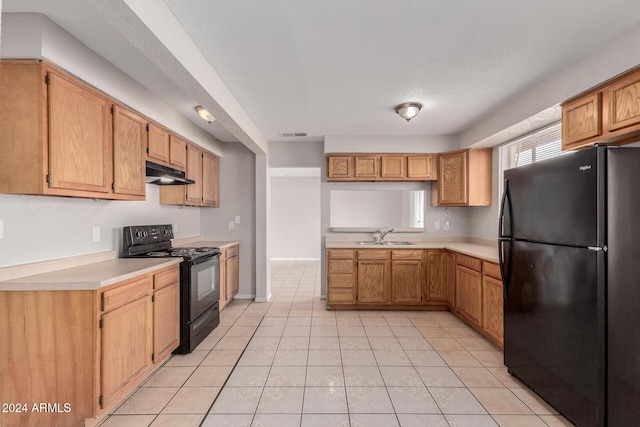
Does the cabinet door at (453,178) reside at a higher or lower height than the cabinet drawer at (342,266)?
higher

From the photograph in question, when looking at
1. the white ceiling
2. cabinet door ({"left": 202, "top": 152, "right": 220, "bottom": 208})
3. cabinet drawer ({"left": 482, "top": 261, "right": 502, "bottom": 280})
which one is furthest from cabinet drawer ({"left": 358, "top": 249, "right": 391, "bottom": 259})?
cabinet door ({"left": 202, "top": 152, "right": 220, "bottom": 208})

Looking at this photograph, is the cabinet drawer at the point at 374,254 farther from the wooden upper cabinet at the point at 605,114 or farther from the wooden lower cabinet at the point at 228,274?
the wooden upper cabinet at the point at 605,114

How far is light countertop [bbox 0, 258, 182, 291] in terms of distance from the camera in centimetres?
177

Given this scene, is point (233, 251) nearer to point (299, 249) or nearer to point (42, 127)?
point (42, 127)

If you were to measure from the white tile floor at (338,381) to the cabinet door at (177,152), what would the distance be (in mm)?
1894

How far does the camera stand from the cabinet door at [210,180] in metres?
4.26

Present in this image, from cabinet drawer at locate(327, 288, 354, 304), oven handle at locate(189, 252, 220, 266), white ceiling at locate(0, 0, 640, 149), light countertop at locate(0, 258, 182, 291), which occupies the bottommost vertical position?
cabinet drawer at locate(327, 288, 354, 304)

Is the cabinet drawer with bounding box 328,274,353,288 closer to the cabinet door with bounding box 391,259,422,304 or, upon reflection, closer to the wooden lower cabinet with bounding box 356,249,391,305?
the wooden lower cabinet with bounding box 356,249,391,305

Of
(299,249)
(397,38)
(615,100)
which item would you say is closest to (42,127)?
(397,38)

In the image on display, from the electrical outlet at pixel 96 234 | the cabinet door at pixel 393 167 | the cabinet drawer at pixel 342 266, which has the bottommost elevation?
the cabinet drawer at pixel 342 266

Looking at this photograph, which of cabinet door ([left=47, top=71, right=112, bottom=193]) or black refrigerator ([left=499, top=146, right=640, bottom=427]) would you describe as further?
cabinet door ([left=47, top=71, right=112, bottom=193])

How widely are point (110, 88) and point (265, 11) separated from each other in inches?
54.9

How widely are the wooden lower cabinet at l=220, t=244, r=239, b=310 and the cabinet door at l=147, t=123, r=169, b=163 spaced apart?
144 cm

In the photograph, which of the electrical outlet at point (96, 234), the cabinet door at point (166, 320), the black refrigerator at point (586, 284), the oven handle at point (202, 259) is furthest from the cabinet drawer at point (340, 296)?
the electrical outlet at point (96, 234)
